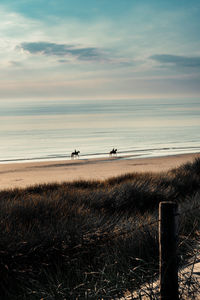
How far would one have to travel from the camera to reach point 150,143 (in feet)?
131

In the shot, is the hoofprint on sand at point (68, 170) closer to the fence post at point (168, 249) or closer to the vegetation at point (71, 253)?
the vegetation at point (71, 253)

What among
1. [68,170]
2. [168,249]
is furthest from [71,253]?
[68,170]

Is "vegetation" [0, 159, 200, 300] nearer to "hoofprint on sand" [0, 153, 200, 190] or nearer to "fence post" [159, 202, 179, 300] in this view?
"fence post" [159, 202, 179, 300]

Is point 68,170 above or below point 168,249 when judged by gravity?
above

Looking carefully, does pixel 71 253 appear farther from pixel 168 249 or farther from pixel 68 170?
pixel 68 170

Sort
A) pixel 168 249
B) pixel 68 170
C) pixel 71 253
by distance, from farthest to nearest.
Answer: pixel 68 170
pixel 71 253
pixel 168 249

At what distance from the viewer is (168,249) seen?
3.99 metres

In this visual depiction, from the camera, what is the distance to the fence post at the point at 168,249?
153 inches

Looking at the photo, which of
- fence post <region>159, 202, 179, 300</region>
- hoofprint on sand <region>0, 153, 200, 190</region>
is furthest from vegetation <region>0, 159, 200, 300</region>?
hoofprint on sand <region>0, 153, 200, 190</region>

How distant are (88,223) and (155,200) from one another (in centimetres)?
474

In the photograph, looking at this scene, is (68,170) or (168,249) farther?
(68,170)

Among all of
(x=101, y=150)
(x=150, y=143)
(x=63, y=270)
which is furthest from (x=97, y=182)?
(x=150, y=143)

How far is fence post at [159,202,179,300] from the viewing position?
12.7 ft

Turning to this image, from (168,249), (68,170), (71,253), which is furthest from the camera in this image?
(68,170)
